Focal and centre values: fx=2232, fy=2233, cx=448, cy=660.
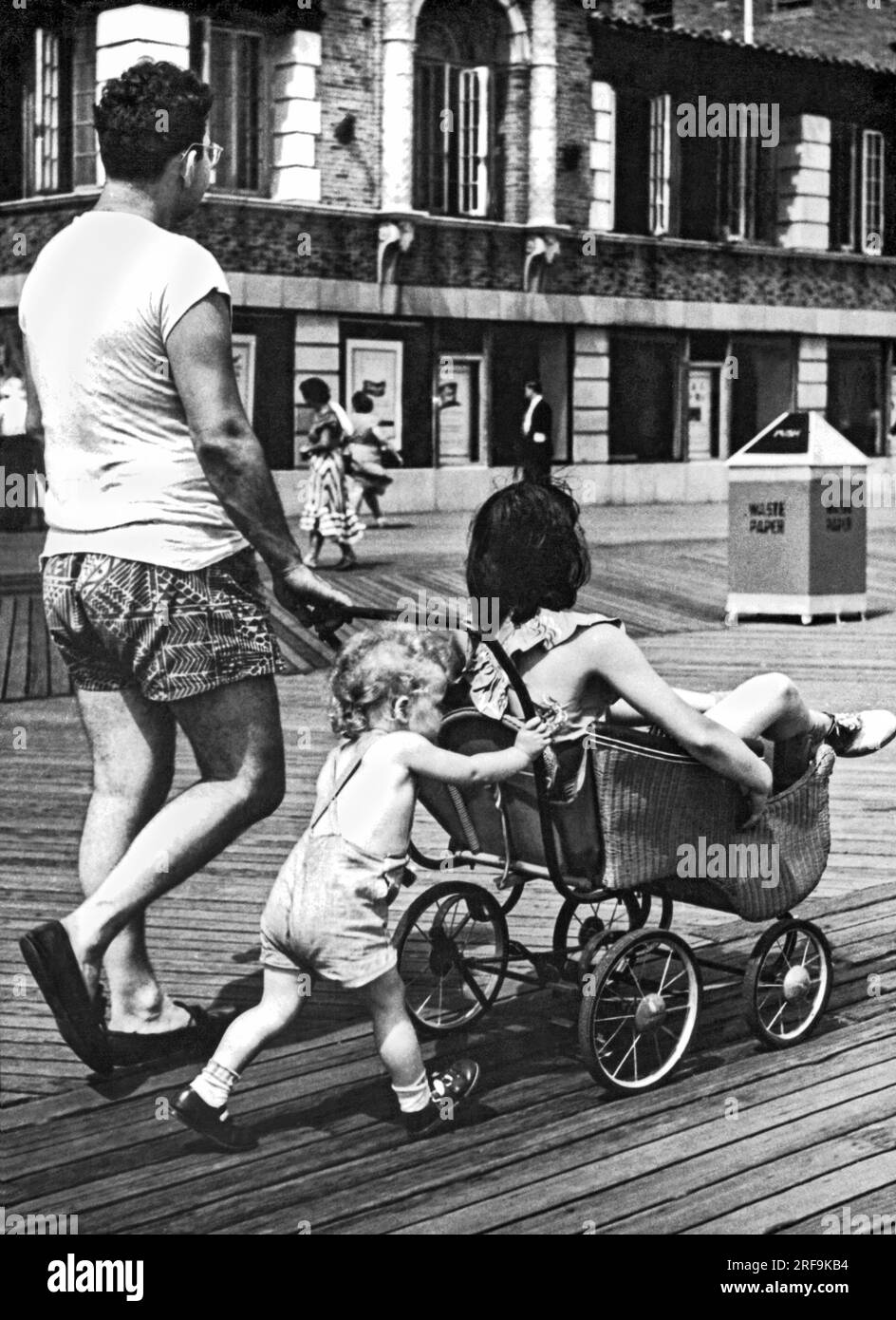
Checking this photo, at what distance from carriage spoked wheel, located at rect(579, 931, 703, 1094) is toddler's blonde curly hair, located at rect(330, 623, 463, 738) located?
2.28ft

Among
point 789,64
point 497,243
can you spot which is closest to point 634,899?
point 497,243

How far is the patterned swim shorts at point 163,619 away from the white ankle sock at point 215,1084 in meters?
0.75

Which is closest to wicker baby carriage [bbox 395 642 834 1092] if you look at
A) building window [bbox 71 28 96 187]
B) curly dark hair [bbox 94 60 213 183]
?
curly dark hair [bbox 94 60 213 183]

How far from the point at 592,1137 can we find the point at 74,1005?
104 centimetres

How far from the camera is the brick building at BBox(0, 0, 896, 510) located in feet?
83.6

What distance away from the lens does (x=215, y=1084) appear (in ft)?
13.5

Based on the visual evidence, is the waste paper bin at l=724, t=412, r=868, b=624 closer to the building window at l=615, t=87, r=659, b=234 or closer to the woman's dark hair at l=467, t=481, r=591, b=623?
the woman's dark hair at l=467, t=481, r=591, b=623

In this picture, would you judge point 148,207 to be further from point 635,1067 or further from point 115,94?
point 635,1067

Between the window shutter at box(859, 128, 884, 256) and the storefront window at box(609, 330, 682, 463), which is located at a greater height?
the window shutter at box(859, 128, 884, 256)

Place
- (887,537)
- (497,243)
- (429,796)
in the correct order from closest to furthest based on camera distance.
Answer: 1. (429,796)
2. (887,537)
3. (497,243)

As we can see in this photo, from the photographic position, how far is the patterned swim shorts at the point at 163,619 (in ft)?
14.4

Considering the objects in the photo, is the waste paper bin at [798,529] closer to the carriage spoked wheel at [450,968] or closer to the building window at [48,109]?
the carriage spoked wheel at [450,968]

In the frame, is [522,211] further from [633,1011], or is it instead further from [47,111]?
[633,1011]

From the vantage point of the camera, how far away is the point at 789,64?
107 feet
